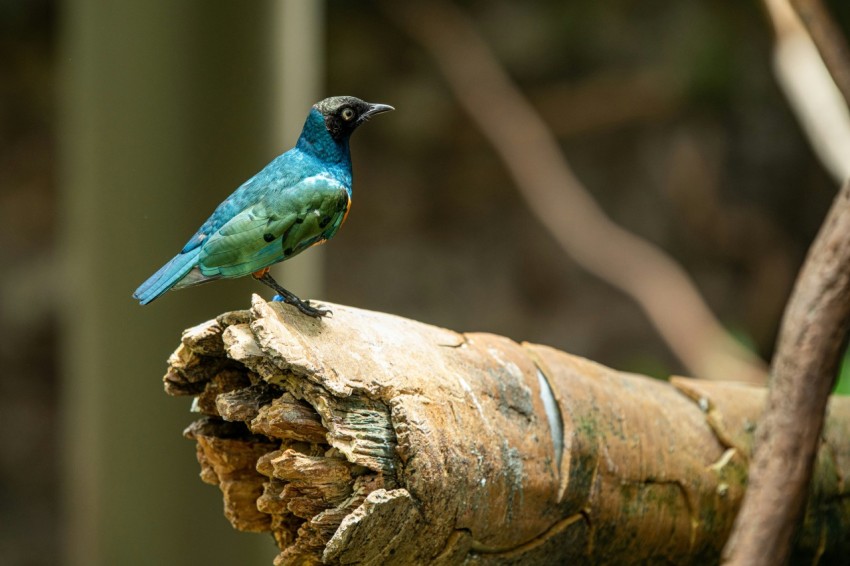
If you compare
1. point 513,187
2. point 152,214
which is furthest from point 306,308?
point 513,187

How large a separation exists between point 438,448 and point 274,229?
1.70ft

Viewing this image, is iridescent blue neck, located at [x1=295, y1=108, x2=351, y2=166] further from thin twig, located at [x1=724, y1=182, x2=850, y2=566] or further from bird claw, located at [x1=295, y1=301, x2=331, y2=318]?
thin twig, located at [x1=724, y1=182, x2=850, y2=566]

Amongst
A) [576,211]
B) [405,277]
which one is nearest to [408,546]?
[576,211]

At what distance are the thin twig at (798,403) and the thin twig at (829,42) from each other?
0.32 meters

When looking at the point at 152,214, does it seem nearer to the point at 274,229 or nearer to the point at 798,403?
the point at 274,229

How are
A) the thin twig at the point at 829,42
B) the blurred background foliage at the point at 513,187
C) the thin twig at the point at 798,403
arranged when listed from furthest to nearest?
the blurred background foliage at the point at 513,187 < the thin twig at the point at 829,42 < the thin twig at the point at 798,403

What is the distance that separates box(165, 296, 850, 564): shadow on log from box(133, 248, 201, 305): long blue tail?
0.35 feet

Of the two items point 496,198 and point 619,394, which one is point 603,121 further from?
point 619,394

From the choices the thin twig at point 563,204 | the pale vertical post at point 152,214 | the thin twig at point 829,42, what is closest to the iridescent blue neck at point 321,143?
the pale vertical post at point 152,214

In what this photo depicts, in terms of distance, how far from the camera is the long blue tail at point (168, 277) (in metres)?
1.76

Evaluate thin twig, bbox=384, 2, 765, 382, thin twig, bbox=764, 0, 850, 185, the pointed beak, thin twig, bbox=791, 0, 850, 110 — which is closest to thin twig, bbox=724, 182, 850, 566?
thin twig, bbox=791, 0, 850, 110

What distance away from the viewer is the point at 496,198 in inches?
259

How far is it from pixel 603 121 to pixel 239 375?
4995 mm

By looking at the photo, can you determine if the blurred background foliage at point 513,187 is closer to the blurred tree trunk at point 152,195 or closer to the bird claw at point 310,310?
the blurred tree trunk at point 152,195
